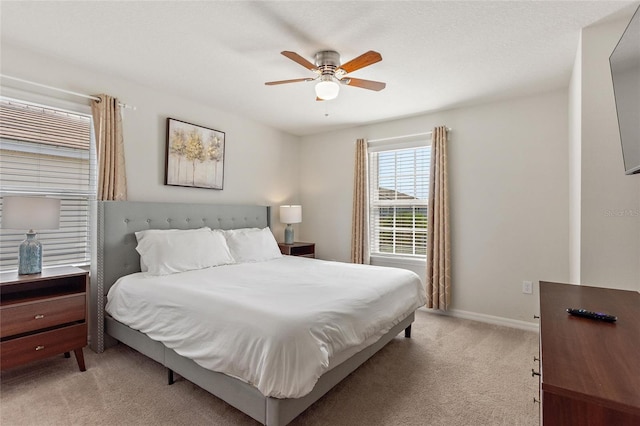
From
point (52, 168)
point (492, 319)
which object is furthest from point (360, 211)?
point (52, 168)

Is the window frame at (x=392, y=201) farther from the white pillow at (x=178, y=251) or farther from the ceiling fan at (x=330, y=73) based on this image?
the white pillow at (x=178, y=251)

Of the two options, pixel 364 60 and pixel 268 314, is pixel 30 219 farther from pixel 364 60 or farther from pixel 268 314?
pixel 364 60

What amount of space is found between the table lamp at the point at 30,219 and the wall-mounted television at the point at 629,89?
349 cm

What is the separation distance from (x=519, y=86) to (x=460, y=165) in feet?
3.27

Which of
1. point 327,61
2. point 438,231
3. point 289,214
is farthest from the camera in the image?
point 289,214

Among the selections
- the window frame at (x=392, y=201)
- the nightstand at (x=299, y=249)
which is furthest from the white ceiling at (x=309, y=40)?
the nightstand at (x=299, y=249)

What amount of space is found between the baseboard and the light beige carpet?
0.67 m

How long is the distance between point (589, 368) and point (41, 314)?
120 inches

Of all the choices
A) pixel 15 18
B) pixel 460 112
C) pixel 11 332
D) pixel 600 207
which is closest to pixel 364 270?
pixel 600 207

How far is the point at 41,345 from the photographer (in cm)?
223

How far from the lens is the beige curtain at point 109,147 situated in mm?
2859

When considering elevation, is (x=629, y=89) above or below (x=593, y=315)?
above

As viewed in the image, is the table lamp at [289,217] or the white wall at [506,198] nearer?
the white wall at [506,198]

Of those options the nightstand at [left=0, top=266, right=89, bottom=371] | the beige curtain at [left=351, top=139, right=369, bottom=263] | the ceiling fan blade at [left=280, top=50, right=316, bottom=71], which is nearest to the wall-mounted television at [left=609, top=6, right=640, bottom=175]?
the ceiling fan blade at [left=280, top=50, right=316, bottom=71]
